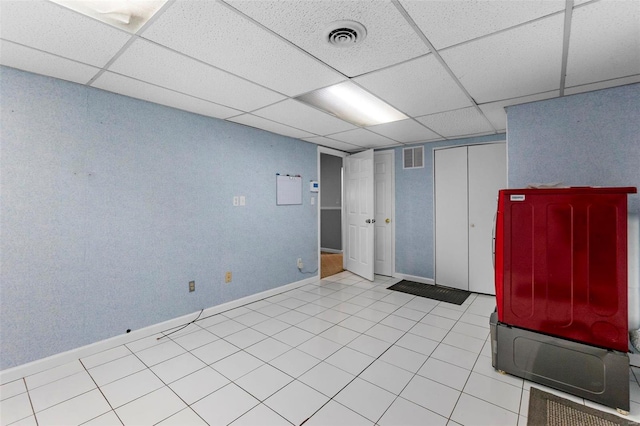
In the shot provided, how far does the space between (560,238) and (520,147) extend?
51.3 inches

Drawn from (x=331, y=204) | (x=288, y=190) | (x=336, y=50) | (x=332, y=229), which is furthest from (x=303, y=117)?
(x=332, y=229)

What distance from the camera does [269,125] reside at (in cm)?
393

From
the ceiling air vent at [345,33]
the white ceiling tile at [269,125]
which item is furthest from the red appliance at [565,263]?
the white ceiling tile at [269,125]

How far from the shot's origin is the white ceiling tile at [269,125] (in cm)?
361

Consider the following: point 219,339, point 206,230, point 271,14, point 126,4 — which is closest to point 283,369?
point 219,339

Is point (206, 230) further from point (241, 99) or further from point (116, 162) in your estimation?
point (241, 99)

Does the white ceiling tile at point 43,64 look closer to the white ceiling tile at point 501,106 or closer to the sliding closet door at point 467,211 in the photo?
the white ceiling tile at point 501,106

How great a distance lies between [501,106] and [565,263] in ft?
5.97

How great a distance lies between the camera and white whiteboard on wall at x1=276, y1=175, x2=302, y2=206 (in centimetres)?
444

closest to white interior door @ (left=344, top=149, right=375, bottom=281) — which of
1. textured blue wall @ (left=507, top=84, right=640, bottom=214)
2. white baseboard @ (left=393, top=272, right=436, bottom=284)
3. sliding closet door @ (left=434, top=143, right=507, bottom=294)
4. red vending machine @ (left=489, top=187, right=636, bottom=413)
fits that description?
white baseboard @ (left=393, top=272, right=436, bottom=284)

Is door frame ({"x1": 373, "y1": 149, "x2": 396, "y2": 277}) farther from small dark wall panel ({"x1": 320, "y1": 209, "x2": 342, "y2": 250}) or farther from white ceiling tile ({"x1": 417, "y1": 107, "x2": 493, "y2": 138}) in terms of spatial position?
small dark wall panel ({"x1": 320, "y1": 209, "x2": 342, "y2": 250})

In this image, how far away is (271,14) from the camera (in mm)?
1626

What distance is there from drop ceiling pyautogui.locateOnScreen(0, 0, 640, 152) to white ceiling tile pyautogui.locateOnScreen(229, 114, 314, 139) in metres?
0.51

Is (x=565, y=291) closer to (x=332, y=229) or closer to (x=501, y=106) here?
(x=501, y=106)
